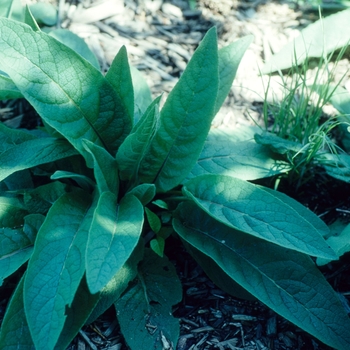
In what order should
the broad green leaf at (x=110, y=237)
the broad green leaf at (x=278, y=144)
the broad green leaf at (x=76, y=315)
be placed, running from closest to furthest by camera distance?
the broad green leaf at (x=110, y=237), the broad green leaf at (x=76, y=315), the broad green leaf at (x=278, y=144)

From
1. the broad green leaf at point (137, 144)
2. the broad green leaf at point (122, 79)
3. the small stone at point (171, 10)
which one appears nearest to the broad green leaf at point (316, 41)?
the small stone at point (171, 10)

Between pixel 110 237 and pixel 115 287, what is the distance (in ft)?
0.97

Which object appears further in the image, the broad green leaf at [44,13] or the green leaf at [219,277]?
the broad green leaf at [44,13]

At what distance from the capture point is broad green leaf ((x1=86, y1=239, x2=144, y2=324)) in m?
1.52

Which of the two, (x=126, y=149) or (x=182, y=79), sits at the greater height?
(x=182, y=79)

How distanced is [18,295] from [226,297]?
0.78 m

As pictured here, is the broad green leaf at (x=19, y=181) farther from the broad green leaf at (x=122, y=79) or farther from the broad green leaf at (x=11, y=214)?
the broad green leaf at (x=122, y=79)

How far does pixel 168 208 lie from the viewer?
5.77ft

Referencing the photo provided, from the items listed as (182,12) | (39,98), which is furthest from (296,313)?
(182,12)

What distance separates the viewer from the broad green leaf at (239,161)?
6.08ft

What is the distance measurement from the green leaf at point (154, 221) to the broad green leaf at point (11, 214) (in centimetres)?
47

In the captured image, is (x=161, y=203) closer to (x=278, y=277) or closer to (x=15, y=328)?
(x=278, y=277)

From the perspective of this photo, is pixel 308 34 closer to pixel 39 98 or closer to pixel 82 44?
pixel 82 44

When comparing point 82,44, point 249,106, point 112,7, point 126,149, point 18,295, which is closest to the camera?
point 18,295
